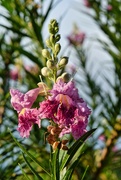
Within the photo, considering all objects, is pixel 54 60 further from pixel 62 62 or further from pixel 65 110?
pixel 65 110

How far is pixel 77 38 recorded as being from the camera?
287 centimetres

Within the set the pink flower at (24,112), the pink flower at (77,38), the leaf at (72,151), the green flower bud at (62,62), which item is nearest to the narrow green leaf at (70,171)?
the leaf at (72,151)

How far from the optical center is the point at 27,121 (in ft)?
2.84

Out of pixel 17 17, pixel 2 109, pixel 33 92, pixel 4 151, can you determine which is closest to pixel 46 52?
pixel 33 92

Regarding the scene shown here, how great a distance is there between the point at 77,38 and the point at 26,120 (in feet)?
6.78

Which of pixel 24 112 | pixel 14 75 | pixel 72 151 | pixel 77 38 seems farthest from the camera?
pixel 77 38

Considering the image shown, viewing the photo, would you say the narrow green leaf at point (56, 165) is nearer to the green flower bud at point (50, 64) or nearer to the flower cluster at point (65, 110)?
the flower cluster at point (65, 110)

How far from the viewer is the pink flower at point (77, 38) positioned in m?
2.65

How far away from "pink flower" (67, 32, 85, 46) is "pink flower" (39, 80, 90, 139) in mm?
1788

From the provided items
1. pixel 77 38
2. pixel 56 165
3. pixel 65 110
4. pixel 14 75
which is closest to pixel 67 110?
pixel 65 110

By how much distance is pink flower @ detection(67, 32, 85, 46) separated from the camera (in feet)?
8.68

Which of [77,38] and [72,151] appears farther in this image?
Answer: [77,38]

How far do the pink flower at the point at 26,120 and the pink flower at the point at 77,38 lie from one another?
1.76 meters

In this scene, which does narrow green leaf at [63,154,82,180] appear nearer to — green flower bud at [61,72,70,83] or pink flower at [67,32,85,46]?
green flower bud at [61,72,70,83]
